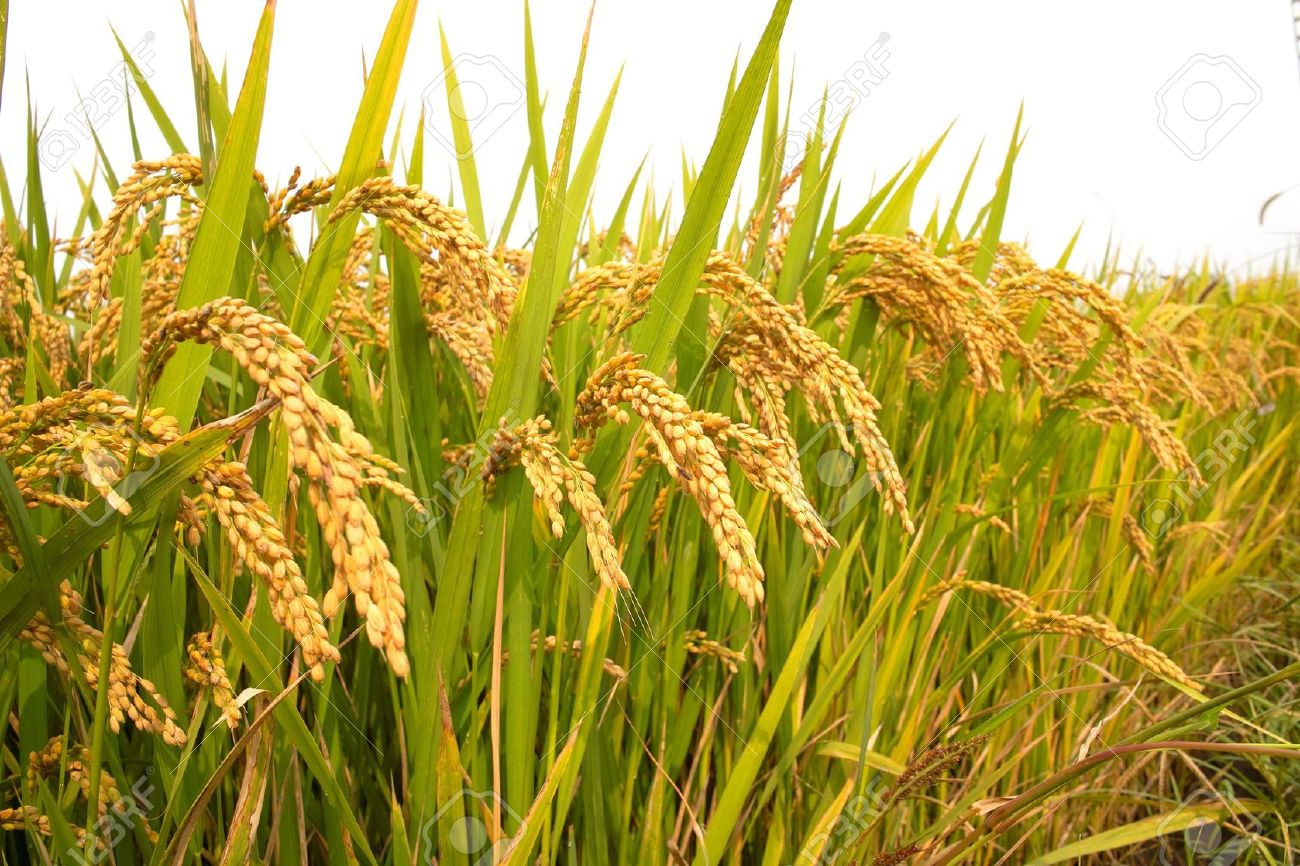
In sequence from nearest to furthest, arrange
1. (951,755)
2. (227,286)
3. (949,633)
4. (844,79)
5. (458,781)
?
(227,286), (458,781), (951,755), (844,79), (949,633)

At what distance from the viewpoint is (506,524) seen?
1264 millimetres

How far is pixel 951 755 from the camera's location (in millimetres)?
1422

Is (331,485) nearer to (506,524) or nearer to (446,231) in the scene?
(446,231)

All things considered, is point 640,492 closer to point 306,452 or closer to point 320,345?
point 320,345

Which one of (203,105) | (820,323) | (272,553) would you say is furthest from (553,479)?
(820,323)

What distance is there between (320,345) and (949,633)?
5.99 ft
